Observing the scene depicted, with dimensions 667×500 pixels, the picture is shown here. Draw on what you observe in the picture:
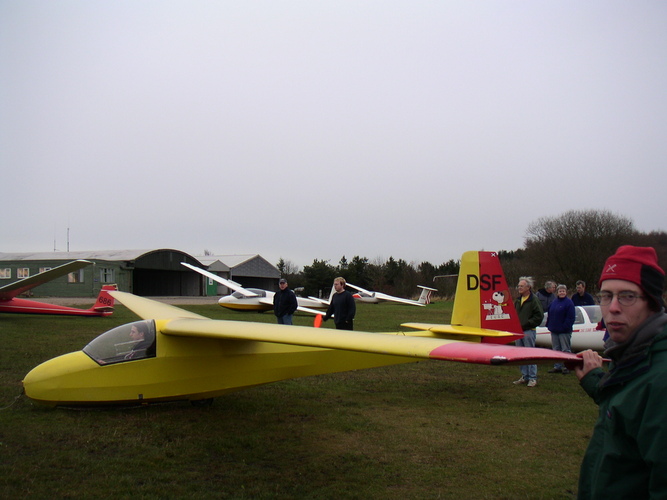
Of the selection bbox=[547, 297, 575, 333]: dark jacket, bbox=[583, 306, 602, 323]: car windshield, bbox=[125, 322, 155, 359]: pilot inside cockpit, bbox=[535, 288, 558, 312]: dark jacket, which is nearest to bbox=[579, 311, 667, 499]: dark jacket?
bbox=[125, 322, 155, 359]: pilot inside cockpit

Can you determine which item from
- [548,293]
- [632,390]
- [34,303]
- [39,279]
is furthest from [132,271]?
[632,390]

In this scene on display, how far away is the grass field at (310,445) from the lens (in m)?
4.29

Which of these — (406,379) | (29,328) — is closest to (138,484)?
(406,379)

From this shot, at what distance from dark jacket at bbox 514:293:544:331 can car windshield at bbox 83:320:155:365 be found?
6357 mm

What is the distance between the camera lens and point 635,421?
57.0 inches

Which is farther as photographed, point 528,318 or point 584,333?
point 584,333

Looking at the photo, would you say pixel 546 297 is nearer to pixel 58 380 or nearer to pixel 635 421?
pixel 58 380

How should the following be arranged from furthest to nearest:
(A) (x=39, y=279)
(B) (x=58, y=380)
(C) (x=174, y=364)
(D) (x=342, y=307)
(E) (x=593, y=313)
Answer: (A) (x=39, y=279) → (E) (x=593, y=313) → (D) (x=342, y=307) → (C) (x=174, y=364) → (B) (x=58, y=380)

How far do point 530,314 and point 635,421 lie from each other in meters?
7.80

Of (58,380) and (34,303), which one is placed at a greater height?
(58,380)

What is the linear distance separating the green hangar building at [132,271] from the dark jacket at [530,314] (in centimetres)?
2745

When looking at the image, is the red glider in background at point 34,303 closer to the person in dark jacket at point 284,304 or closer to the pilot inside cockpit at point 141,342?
the person in dark jacket at point 284,304

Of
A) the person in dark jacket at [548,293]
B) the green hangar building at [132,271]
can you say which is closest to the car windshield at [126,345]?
the person in dark jacket at [548,293]

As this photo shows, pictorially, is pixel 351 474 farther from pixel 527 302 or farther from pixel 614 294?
pixel 527 302
